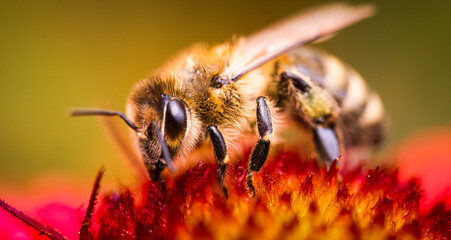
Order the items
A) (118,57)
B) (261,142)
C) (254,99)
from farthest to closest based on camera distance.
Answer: (118,57) → (254,99) → (261,142)

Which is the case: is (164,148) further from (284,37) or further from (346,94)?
(346,94)

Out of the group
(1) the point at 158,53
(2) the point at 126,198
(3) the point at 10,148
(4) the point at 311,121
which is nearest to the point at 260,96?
(4) the point at 311,121

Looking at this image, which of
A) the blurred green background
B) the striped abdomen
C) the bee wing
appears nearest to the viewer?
the bee wing

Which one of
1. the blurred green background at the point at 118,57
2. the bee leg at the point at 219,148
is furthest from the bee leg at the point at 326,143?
the blurred green background at the point at 118,57

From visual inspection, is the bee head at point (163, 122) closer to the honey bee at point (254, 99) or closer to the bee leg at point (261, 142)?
the honey bee at point (254, 99)

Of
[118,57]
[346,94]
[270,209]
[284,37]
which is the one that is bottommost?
[270,209]

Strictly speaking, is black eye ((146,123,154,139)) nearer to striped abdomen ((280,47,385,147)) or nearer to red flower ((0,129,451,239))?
red flower ((0,129,451,239))

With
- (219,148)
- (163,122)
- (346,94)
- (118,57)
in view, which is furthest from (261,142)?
(118,57)

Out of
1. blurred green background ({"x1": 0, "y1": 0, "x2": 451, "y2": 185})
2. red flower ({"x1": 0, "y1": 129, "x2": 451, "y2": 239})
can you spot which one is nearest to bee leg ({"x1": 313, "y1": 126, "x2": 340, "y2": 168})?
red flower ({"x1": 0, "y1": 129, "x2": 451, "y2": 239})
